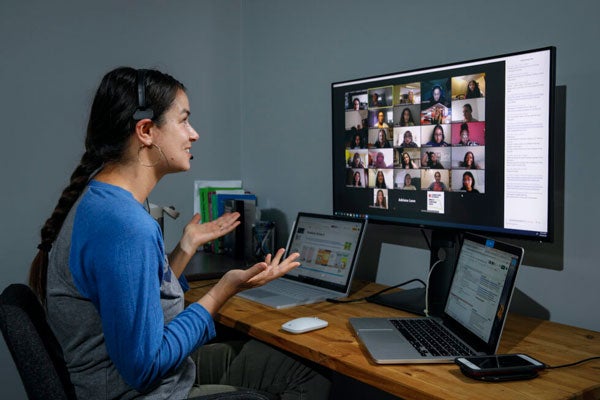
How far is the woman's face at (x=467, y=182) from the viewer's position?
1.49 m

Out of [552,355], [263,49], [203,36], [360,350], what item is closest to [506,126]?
[552,355]

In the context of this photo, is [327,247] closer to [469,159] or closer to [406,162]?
[406,162]

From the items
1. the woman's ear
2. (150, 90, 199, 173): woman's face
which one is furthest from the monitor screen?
the woman's ear

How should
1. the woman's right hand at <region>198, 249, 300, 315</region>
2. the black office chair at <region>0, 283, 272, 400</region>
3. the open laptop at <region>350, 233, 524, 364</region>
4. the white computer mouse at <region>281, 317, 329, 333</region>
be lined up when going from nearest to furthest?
the black office chair at <region>0, 283, 272, 400</region> < the open laptop at <region>350, 233, 524, 364</region> < the woman's right hand at <region>198, 249, 300, 315</region> < the white computer mouse at <region>281, 317, 329, 333</region>

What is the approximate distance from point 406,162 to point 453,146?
18cm

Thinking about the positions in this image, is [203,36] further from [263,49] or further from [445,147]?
[445,147]

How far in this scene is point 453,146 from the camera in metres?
1.53

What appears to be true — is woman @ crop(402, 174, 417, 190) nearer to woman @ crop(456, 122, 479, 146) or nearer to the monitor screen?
the monitor screen

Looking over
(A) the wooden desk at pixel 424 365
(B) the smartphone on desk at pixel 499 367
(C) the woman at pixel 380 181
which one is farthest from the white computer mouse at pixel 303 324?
(C) the woman at pixel 380 181

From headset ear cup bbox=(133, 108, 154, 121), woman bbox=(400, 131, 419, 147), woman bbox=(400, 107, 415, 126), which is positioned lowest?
woman bbox=(400, 131, 419, 147)

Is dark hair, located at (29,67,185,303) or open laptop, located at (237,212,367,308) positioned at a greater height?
dark hair, located at (29,67,185,303)

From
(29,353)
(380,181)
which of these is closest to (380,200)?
(380,181)

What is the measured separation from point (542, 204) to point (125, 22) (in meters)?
1.88

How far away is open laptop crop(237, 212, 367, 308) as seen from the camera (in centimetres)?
176
